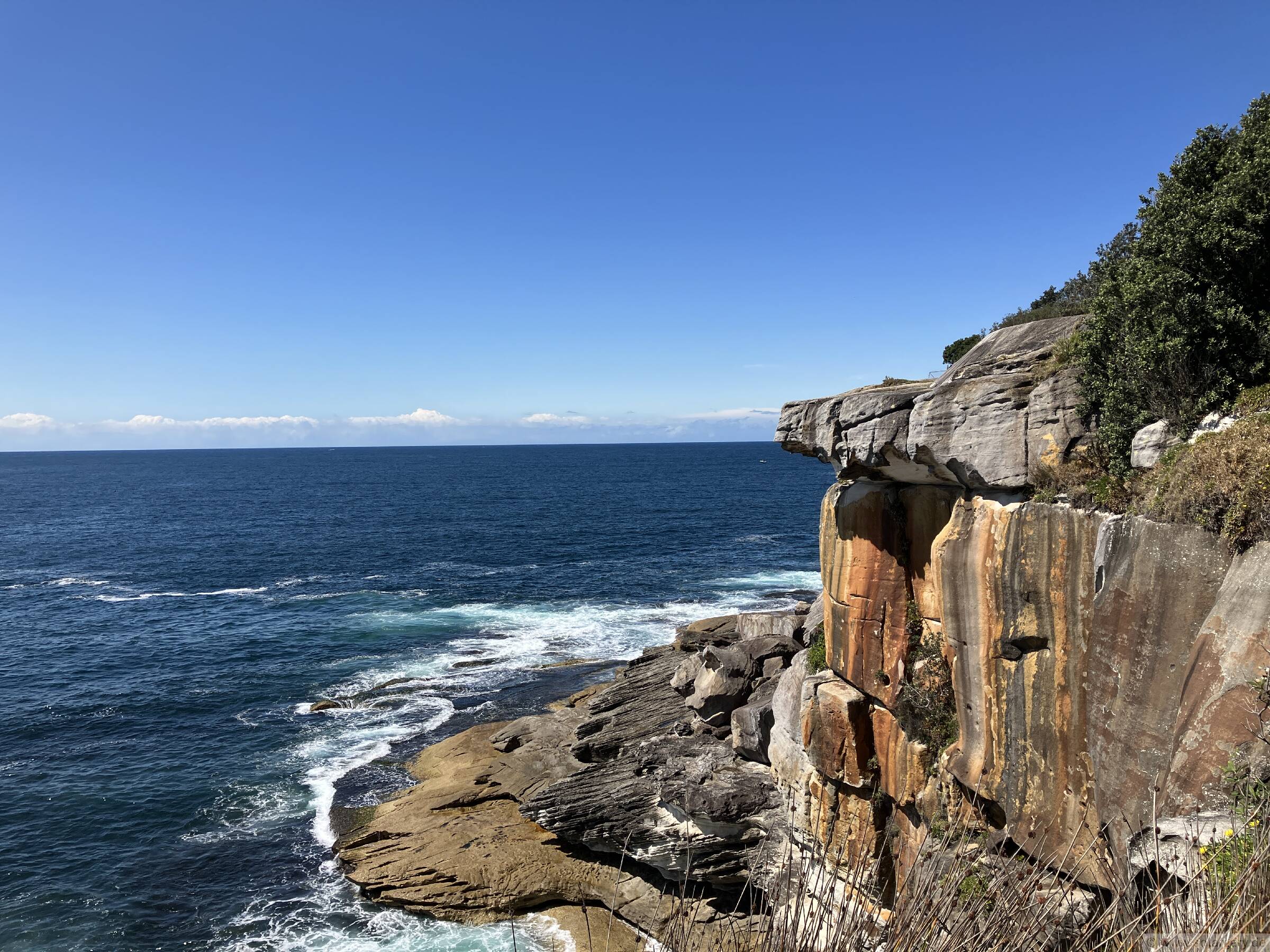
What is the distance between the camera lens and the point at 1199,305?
13.7 meters

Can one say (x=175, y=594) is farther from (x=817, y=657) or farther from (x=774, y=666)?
(x=817, y=657)

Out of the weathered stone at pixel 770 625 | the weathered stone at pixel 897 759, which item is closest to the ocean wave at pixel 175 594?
the weathered stone at pixel 770 625

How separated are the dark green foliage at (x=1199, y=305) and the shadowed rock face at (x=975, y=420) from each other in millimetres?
947

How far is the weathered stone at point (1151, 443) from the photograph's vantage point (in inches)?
524

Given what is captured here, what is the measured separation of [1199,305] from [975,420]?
4270mm

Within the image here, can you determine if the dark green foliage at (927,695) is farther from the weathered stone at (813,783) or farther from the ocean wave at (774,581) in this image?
the ocean wave at (774,581)

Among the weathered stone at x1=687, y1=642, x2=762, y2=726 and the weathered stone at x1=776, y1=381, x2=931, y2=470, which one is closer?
the weathered stone at x1=776, y1=381, x2=931, y2=470

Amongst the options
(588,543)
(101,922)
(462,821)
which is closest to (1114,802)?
(462,821)

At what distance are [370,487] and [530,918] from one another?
140 meters

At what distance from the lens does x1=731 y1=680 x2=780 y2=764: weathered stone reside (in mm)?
23891

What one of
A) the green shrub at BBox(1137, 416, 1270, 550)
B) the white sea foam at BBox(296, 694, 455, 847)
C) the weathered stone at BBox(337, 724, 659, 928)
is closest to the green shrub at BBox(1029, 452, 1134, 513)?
the green shrub at BBox(1137, 416, 1270, 550)

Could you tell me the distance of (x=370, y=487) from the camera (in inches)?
6063

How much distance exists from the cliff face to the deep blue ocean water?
549 inches

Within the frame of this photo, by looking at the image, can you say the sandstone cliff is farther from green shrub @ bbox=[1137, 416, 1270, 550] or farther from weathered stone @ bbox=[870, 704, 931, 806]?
green shrub @ bbox=[1137, 416, 1270, 550]
